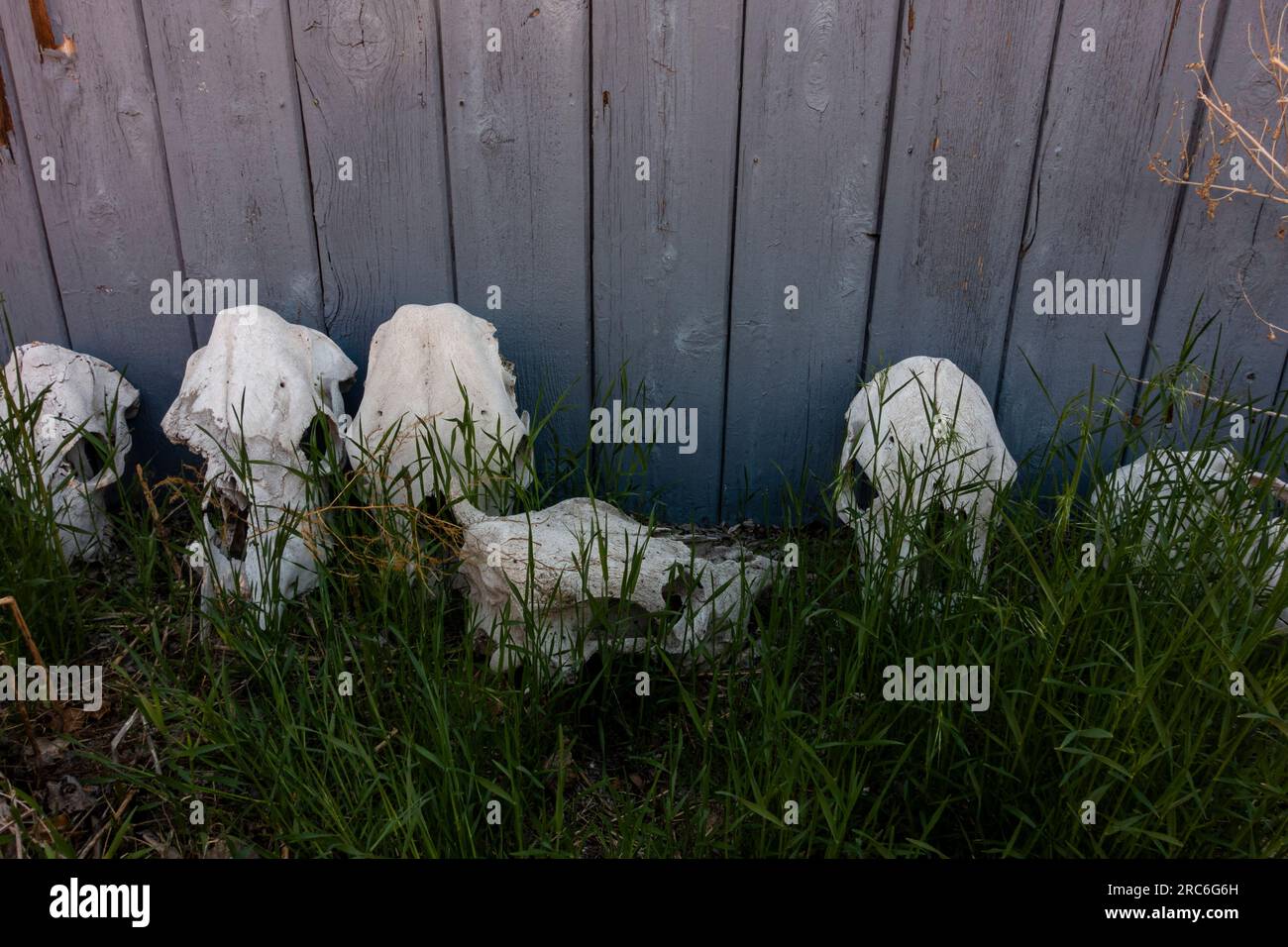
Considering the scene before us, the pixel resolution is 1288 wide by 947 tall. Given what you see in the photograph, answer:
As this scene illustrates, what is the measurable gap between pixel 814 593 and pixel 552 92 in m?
1.36

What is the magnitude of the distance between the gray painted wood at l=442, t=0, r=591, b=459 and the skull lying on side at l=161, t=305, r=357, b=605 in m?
0.51

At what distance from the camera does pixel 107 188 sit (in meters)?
2.51

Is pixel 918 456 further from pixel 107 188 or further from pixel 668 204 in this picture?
pixel 107 188

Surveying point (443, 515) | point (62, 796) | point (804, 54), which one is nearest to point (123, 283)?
point (443, 515)

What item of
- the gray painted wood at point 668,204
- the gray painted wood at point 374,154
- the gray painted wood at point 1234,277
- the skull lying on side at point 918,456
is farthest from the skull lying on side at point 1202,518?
the gray painted wood at point 374,154

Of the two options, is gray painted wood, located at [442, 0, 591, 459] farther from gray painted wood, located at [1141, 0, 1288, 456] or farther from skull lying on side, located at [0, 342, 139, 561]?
gray painted wood, located at [1141, 0, 1288, 456]

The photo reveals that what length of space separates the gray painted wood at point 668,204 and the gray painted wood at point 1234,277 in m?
1.13

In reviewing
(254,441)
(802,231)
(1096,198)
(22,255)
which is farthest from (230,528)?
(1096,198)

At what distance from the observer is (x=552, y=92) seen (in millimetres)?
2393

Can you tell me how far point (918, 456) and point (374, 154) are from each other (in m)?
1.52

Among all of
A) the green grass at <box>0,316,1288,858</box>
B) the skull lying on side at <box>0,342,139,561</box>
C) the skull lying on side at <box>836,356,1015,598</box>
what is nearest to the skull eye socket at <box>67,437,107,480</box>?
the skull lying on side at <box>0,342,139,561</box>

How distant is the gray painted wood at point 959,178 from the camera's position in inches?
92.3

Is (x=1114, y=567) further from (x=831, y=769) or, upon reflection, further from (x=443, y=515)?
(x=443, y=515)

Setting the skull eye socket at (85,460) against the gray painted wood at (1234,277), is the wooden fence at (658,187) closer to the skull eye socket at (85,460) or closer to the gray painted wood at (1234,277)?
the gray painted wood at (1234,277)
